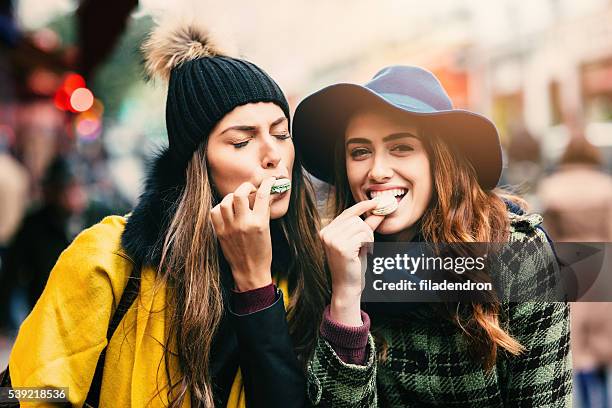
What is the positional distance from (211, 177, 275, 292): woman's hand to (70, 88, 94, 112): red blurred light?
3.20 meters

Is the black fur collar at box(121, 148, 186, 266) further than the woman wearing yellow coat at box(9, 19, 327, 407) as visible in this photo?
Yes

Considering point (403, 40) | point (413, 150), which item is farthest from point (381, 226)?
point (403, 40)

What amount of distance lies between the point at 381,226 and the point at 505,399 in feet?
1.80

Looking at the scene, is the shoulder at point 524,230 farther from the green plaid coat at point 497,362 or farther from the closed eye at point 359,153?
the closed eye at point 359,153

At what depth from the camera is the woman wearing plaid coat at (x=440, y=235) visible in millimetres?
1481

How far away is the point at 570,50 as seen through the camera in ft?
9.74

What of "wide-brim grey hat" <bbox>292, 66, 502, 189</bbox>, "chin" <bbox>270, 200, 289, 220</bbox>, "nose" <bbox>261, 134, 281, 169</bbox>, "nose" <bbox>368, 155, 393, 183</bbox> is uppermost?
"wide-brim grey hat" <bbox>292, 66, 502, 189</bbox>

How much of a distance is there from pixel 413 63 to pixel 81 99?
11.4ft

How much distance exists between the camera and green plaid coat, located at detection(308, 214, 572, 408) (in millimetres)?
1483

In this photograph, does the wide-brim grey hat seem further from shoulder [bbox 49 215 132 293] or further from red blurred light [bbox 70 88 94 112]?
red blurred light [bbox 70 88 94 112]

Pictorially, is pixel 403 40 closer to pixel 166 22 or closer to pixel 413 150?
pixel 413 150

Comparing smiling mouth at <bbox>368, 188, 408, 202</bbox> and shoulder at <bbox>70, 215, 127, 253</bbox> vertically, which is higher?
smiling mouth at <bbox>368, 188, 408, 202</bbox>

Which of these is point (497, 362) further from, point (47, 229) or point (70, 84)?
point (70, 84)

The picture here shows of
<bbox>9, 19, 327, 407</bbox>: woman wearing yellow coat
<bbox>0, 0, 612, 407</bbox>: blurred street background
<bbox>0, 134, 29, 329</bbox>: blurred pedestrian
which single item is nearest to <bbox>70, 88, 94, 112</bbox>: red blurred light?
<bbox>0, 0, 612, 407</bbox>: blurred street background
